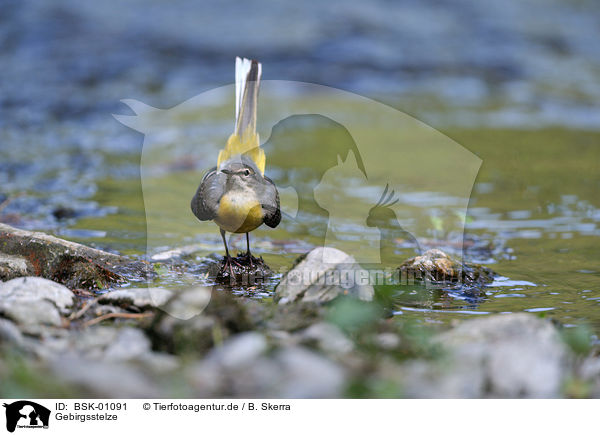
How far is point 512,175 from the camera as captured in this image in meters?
8.74

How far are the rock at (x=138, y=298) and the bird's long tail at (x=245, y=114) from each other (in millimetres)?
1182

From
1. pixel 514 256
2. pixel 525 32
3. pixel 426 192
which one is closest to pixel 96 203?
pixel 426 192

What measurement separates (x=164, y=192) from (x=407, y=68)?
338 inches

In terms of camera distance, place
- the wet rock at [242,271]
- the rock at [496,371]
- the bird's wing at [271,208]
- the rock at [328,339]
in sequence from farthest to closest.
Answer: the wet rock at [242,271], the bird's wing at [271,208], the rock at [328,339], the rock at [496,371]

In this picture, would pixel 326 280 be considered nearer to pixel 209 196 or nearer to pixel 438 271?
pixel 209 196

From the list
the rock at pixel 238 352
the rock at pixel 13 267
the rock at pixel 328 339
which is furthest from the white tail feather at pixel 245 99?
the rock at pixel 238 352

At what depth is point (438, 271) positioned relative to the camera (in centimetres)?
461

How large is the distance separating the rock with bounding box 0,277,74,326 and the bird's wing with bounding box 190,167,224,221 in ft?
3.27

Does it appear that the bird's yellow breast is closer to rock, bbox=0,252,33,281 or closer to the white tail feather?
the white tail feather

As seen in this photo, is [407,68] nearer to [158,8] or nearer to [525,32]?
[525,32]

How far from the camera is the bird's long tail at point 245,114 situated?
4395 millimetres

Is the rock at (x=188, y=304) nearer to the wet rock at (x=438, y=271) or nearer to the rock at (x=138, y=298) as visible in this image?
the rock at (x=138, y=298)

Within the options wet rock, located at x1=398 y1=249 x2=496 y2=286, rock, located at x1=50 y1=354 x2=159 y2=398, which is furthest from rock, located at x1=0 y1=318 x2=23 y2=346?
wet rock, located at x1=398 y1=249 x2=496 y2=286
